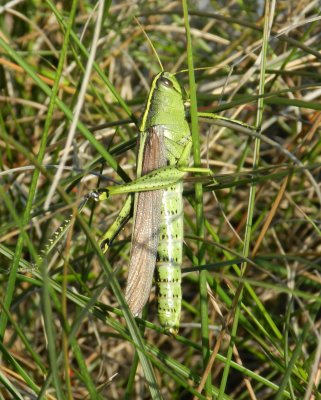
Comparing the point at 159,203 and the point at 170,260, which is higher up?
the point at 159,203

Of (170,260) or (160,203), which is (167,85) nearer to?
(160,203)

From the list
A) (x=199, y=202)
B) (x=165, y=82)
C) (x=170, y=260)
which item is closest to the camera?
(x=199, y=202)

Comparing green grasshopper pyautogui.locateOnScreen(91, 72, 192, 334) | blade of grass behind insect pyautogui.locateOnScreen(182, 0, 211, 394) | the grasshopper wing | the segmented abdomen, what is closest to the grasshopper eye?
green grasshopper pyautogui.locateOnScreen(91, 72, 192, 334)

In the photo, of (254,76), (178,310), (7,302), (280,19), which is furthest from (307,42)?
(7,302)

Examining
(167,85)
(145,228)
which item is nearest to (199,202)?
(145,228)

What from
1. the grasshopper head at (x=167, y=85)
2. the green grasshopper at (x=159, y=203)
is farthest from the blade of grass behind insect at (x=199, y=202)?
the grasshopper head at (x=167, y=85)

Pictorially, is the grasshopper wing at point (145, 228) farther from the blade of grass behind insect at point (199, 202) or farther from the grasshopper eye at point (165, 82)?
the blade of grass behind insect at point (199, 202)
